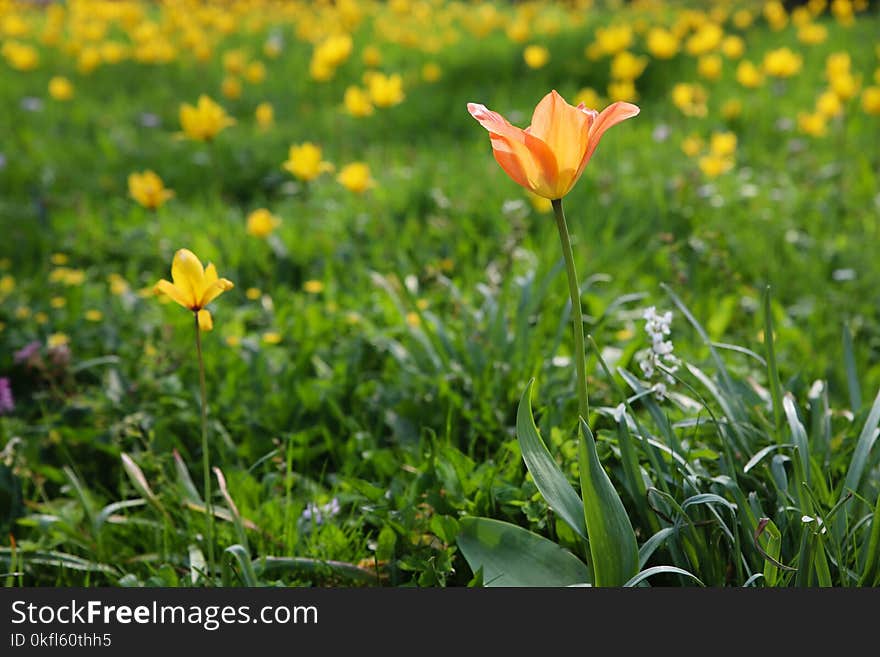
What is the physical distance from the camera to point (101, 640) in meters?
1.22

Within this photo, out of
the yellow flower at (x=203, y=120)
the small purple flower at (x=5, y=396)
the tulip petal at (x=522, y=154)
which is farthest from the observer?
the yellow flower at (x=203, y=120)

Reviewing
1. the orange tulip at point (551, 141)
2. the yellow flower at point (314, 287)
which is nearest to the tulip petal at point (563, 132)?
the orange tulip at point (551, 141)

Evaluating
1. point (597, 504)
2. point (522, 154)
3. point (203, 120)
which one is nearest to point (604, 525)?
point (597, 504)

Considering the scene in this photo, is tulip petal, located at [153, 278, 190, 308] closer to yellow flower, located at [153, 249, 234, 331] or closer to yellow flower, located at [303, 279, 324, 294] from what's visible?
yellow flower, located at [153, 249, 234, 331]

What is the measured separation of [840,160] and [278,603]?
3.19 metres

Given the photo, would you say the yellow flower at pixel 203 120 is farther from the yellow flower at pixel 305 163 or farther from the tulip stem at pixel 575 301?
the tulip stem at pixel 575 301

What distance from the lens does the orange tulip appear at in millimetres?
1090

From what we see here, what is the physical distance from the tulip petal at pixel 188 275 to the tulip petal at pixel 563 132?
524mm

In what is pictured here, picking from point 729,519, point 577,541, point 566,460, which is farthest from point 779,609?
point 566,460

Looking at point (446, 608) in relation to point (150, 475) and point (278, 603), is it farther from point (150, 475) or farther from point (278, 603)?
point (150, 475)

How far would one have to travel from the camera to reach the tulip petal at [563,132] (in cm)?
109

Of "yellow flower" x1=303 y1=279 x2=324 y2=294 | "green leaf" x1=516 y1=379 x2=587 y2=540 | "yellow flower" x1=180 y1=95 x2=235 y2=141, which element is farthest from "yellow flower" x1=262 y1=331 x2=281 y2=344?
"green leaf" x1=516 y1=379 x2=587 y2=540

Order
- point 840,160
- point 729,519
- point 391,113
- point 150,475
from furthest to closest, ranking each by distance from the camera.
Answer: point 391,113, point 840,160, point 150,475, point 729,519

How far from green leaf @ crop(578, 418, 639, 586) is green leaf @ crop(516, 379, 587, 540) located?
0.22 feet
